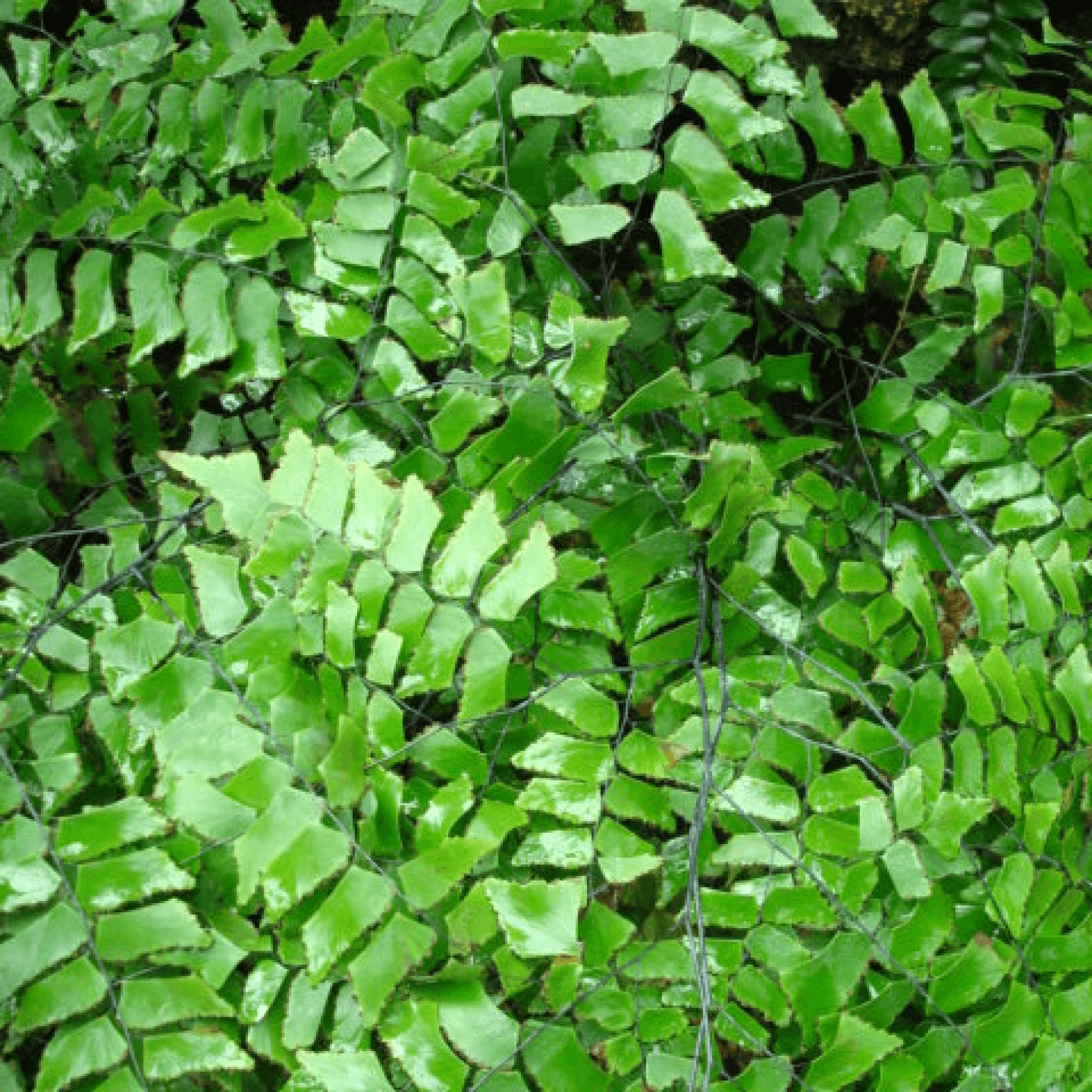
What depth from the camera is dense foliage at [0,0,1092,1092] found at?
871 millimetres

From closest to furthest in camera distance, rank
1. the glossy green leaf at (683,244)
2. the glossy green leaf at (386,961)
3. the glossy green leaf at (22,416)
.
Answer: the glossy green leaf at (386,961) < the glossy green leaf at (683,244) < the glossy green leaf at (22,416)

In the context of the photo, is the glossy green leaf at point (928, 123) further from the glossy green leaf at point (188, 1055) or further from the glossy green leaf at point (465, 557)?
the glossy green leaf at point (188, 1055)

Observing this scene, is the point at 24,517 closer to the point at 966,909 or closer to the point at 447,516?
the point at 447,516

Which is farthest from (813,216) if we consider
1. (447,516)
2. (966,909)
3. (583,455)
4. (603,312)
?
(966,909)

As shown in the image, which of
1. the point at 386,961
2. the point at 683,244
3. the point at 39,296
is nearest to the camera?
the point at 386,961

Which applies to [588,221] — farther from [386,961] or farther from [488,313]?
[386,961]

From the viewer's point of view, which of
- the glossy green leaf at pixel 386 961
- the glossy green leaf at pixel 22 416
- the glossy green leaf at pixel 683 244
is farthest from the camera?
the glossy green leaf at pixel 22 416

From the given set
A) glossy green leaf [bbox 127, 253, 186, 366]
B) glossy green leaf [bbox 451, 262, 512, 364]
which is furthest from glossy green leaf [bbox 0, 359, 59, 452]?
glossy green leaf [bbox 451, 262, 512, 364]

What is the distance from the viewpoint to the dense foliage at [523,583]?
871 mm

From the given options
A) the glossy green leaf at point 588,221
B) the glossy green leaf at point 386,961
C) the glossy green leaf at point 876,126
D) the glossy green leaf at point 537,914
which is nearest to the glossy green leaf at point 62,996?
the glossy green leaf at point 386,961

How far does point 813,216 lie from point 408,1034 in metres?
0.92

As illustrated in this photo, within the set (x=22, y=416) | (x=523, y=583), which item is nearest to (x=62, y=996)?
(x=523, y=583)

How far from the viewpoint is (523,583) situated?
90 centimetres

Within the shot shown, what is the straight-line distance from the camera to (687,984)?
92 centimetres
